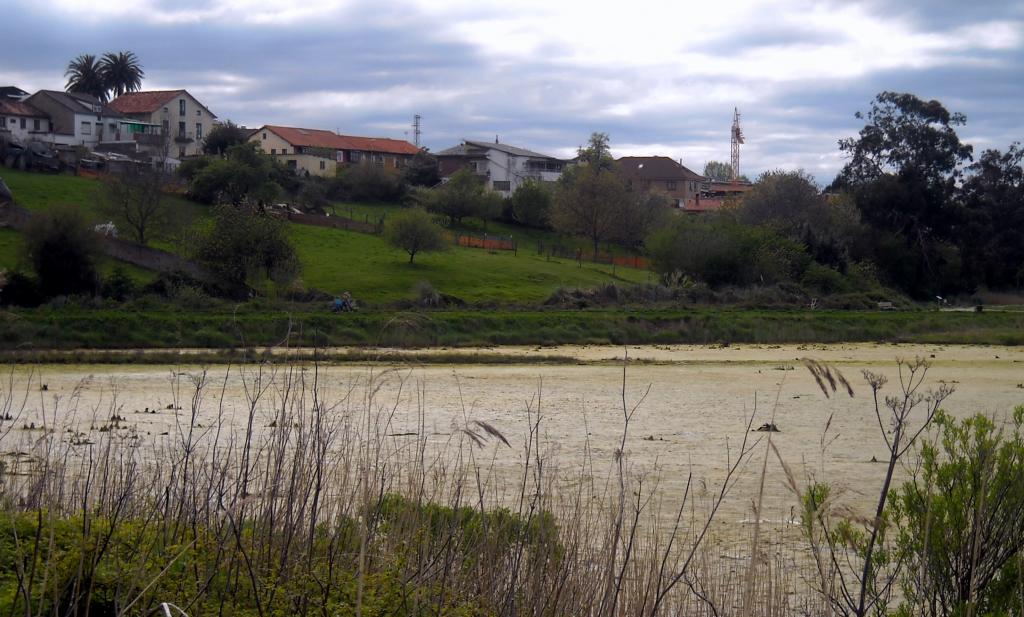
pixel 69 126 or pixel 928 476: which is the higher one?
pixel 69 126

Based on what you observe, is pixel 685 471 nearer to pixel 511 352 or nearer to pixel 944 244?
pixel 511 352

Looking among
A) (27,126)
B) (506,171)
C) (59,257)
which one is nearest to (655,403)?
(59,257)

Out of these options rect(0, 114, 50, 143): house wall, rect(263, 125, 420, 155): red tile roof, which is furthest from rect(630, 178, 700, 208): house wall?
rect(0, 114, 50, 143): house wall

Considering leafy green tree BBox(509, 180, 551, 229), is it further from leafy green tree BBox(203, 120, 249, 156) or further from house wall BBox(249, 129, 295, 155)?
house wall BBox(249, 129, 295, 155)

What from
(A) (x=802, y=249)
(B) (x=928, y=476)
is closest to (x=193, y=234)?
(A) (x=802, y=249)

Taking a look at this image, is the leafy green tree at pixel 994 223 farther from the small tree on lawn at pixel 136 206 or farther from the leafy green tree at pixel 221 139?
the leafy green tree at pixel 221 139

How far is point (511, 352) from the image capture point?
39.6 m

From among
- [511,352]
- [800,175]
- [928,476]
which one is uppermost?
[800,175]

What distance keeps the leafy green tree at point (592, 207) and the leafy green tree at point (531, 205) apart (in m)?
5.08

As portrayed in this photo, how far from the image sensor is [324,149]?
10938 centimetres

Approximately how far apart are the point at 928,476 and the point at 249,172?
220 feet

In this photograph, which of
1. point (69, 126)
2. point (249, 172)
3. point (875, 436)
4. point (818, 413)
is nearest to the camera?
point (875, 436)

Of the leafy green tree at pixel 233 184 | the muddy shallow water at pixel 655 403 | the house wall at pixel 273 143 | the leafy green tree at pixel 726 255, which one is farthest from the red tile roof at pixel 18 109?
the muddy shallow water at pixel 655 403

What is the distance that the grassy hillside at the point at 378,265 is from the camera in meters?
53.7
